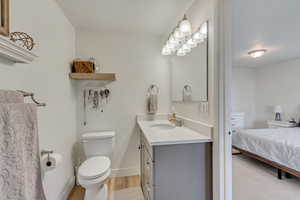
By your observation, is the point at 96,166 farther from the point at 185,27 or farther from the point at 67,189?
the point at 185,27

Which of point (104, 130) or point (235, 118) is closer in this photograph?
point (104, 130)

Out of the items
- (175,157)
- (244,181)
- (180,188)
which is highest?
(175,157)

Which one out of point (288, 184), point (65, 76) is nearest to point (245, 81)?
point (288, 184)

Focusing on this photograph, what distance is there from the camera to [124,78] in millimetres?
2459

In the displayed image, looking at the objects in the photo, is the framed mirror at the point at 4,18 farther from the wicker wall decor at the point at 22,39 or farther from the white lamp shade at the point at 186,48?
the white lamp shade at the point at 186,48

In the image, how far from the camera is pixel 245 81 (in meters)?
5.05

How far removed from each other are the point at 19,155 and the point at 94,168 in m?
1.10

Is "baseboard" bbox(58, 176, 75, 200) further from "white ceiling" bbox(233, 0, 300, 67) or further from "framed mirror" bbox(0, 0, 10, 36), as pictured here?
"white ceiling" bbox(233, 0, 300, 67)

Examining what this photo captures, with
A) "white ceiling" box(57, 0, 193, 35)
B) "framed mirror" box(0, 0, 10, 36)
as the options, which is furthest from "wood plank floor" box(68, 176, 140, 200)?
"white ceiling" box(57, 0, 193, 35)

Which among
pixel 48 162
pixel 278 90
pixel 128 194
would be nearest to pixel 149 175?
pixel 128 194

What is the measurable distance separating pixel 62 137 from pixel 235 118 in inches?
189

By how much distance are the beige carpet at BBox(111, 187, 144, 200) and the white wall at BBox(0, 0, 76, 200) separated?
65cm

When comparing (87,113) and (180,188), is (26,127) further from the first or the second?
(87,113)

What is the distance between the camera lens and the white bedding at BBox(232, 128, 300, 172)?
2160 mm
